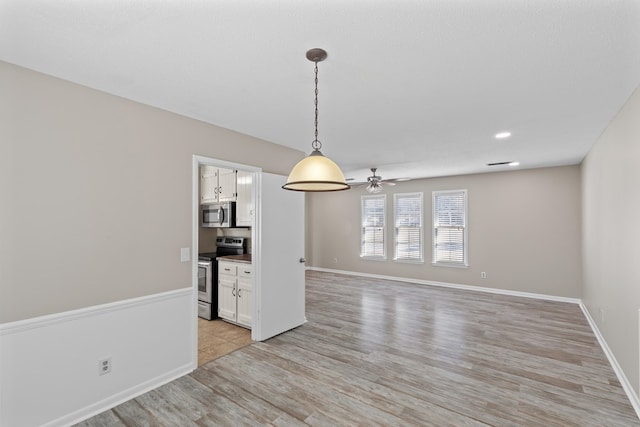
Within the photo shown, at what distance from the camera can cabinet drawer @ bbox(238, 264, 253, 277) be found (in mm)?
4090

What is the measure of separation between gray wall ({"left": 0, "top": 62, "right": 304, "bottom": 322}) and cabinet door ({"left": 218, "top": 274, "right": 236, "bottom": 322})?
141 cm

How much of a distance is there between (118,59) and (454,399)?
3.66 m

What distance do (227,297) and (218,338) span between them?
2.24 feet

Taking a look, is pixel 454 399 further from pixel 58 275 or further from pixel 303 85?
pixel 58 275

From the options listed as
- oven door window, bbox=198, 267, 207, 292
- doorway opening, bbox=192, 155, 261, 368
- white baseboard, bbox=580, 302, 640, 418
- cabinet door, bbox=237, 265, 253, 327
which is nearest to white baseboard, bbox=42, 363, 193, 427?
doorway opening, bbox=192, 155, 261, 368

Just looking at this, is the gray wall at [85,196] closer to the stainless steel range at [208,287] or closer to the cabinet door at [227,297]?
the cabinet door at [227,297]

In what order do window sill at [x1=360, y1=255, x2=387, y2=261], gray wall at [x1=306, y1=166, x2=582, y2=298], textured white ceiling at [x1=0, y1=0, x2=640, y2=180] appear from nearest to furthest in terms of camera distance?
textured white ceiling at [x1=0, y1=0, x2=640, y2=180] → gray wall at [x1=306, y1=166, x2=582, y2=298] → window sill at [x1=360, y1=255, x2=387, y2=261]

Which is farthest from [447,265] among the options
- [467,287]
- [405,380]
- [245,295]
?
[245,295]

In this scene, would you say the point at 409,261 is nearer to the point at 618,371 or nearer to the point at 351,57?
the point at 618,371

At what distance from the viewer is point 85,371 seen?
2.31 m

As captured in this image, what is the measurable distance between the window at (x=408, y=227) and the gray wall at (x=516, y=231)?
155 millimetres

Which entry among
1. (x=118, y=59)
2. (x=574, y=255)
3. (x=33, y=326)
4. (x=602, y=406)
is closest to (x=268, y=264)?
(x=33, y=326)

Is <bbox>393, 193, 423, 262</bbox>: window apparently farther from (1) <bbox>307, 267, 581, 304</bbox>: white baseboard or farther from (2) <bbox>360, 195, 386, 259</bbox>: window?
(1) <bbox>307, 267, 581, 304</bbox>: white baseboard

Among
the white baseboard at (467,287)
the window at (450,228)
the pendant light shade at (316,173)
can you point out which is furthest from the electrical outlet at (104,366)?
the window at (450,228)
